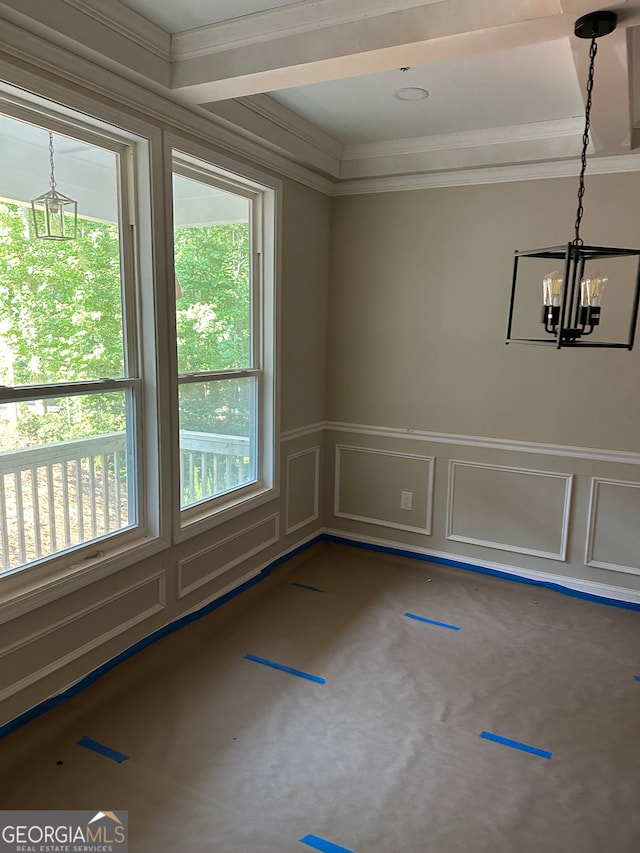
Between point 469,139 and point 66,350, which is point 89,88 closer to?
point 66,350

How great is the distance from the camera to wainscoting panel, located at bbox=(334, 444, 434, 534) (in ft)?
13.1

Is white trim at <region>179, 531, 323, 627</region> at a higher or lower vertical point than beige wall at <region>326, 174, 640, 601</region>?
lower

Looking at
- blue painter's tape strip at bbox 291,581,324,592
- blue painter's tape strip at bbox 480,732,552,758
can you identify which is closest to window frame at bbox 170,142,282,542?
blue painter's tape strip at bbox 291,581,324,592

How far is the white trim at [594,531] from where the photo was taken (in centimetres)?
341

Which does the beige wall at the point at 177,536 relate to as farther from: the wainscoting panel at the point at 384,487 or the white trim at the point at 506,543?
the white trim at the point at 506,543

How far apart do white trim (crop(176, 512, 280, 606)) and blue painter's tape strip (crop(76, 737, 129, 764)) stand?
2.74 feet

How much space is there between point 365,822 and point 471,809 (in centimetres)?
38

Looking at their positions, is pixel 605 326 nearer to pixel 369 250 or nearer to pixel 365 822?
pixel 369 250

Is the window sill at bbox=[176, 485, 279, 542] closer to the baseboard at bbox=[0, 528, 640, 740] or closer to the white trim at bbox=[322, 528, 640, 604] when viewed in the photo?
the baseboard at bbox=[0, 528, 640, 740]

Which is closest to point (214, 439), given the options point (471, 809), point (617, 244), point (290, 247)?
point (290, 247)

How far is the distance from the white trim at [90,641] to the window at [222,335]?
→ 0.43 meters

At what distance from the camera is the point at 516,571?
375 cm

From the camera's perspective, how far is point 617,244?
130 inches

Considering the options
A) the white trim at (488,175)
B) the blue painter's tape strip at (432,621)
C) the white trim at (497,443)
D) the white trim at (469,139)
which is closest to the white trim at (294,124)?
the white trim at (469,139)
